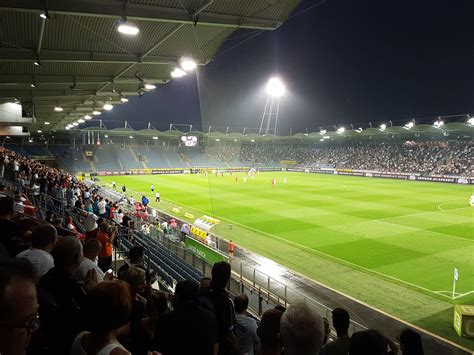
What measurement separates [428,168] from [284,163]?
1382 inches

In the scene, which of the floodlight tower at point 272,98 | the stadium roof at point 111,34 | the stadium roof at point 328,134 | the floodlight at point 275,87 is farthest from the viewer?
the stadium roof at point 328,134

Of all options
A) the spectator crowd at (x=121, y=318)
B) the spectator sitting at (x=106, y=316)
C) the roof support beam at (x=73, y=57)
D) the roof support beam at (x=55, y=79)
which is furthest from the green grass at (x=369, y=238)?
the spectator sitting at (x=106, y=316)

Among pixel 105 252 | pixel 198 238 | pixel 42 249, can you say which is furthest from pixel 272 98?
pixel 42 249

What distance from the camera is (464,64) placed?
1518 cm

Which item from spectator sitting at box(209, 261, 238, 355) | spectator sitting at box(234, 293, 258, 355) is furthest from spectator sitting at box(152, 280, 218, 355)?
spectator sitting at box(234, 293, 258, 355)

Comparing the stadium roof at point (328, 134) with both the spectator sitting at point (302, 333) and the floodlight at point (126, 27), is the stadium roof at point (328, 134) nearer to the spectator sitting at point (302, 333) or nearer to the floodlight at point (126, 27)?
the floodlight at point (126, 27)

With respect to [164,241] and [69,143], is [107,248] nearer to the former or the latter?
[164,241]

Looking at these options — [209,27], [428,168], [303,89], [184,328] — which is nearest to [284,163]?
[428,168]

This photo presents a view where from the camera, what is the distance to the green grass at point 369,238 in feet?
43.2

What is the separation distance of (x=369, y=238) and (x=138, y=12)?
1736cm

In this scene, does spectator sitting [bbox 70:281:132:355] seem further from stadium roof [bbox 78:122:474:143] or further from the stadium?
stadium roof [bbox 78:122:474:143]

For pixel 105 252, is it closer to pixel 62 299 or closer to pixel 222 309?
pixel 222 309

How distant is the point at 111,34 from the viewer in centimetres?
1016

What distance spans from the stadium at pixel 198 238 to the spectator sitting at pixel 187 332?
0.4 inches
